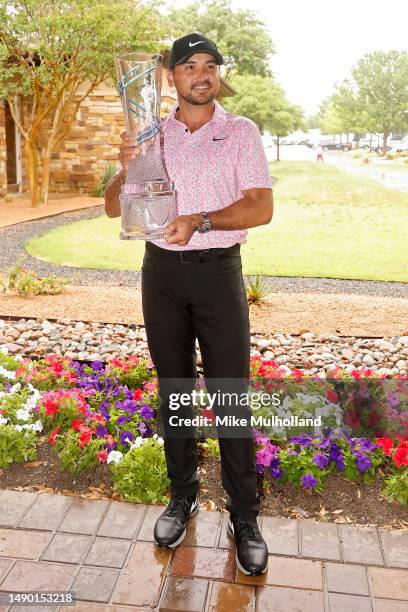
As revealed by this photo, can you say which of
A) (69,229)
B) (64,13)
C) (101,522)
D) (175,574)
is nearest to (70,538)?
(101,522)

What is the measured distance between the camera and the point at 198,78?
2.36 meters

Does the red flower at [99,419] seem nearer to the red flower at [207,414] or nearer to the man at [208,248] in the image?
the red flower at [207,414]

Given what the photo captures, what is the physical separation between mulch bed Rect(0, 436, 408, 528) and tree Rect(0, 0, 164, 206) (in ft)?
38.1

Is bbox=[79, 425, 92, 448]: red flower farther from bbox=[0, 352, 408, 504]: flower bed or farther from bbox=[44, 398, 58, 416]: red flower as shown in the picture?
bbox=[44, 398, 58, 416]: red flower

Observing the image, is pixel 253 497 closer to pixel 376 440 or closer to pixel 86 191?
pixel 376 440

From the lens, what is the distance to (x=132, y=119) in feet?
7.63

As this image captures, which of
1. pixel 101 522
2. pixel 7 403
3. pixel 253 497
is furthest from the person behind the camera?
pixel 7 403

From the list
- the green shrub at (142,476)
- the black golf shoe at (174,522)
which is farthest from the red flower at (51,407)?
the black golf shoe at (174,522)

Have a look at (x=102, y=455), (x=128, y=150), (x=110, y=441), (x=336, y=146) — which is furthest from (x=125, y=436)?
(x=336, y=146)

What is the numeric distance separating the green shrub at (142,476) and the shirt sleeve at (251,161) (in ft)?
4.64

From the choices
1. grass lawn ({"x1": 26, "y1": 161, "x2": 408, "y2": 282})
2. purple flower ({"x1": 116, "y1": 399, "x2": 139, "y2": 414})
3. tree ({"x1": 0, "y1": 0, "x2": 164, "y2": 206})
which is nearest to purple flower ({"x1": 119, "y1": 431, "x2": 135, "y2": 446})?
purple flower ({"x1": 116, "y1": 399, "x2": 139, "y2": 414})

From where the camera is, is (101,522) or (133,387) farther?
(133,387)

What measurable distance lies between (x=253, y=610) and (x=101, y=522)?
0.80 meters

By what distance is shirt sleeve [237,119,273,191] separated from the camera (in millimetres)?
2367
